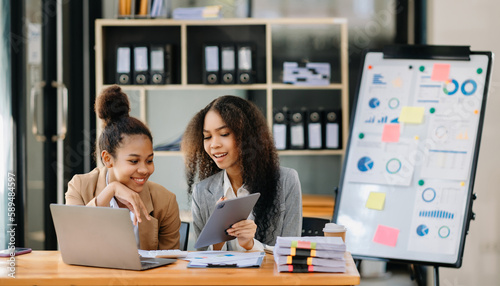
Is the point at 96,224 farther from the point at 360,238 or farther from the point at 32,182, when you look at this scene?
the point at 32,182

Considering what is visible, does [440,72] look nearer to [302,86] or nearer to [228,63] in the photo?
[302,86]

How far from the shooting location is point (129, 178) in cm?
221

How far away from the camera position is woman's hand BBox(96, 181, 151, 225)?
2.05 metres

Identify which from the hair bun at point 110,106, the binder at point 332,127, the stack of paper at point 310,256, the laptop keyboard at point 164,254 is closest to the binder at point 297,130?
the binder at point 332,127

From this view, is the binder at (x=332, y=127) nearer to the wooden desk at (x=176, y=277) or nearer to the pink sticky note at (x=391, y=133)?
the pink sticky note at (x=391, y=133)

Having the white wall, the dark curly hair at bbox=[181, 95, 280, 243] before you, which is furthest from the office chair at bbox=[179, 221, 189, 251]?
the white wall

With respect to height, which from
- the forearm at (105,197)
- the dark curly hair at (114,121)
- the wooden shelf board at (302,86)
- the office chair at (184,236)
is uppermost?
the wooden shelf board at (302,86)

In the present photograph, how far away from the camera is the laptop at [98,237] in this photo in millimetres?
1762

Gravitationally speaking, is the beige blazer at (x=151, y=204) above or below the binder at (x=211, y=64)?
below

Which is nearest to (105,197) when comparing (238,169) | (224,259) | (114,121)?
(114,121)

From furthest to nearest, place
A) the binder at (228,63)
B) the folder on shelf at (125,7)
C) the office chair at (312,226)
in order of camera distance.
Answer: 1. the folder on shelf at (125,7)
2. the binder at (228,63)
3. the office chair at (312,226)

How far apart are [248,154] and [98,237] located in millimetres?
765

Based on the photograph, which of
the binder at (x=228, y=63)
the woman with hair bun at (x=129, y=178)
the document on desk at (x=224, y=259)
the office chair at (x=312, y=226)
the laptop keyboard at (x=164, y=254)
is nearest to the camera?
the document on desk at (x=224, y=259)

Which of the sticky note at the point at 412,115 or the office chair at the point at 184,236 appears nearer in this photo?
the office chair at the point at 184,236
